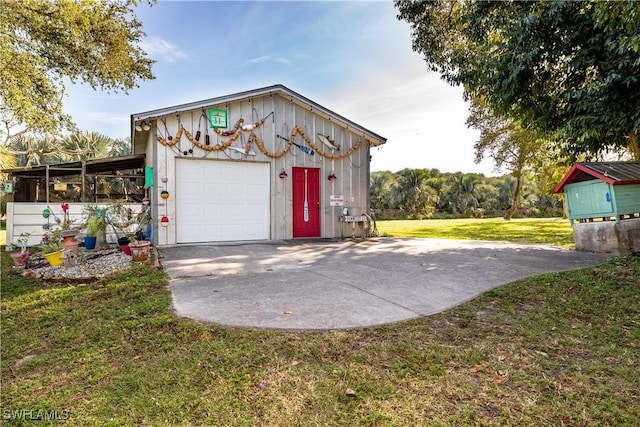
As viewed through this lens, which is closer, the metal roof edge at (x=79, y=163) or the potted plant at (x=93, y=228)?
the potted plant at (x=93, y=228)

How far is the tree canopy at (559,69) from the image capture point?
216 inches

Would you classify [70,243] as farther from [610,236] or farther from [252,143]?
[610,236]

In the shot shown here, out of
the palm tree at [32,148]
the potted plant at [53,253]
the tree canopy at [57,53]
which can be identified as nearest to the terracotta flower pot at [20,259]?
the potted plant at [53,253]

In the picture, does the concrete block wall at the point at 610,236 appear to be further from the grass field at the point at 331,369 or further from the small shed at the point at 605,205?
the grass field at the point at 331,369

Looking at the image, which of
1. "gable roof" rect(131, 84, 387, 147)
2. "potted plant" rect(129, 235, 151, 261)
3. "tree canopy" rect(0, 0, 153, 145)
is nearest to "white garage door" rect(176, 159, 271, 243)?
"gable roof" rect(131, 84, 387, 147)

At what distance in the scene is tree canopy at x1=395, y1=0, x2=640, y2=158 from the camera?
5.49 metres

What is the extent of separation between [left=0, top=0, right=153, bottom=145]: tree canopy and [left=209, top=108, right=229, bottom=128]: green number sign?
393 cm

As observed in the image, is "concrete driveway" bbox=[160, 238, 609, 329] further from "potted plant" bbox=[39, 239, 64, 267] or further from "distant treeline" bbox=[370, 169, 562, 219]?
"distant treeline" bbox=[370, 169, 562, 219]

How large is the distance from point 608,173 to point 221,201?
8.76m

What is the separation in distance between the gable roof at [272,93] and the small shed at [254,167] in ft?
0.08

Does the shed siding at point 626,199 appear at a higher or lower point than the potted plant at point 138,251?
higher

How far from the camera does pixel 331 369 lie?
2438 mm

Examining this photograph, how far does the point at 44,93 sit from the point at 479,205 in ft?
109

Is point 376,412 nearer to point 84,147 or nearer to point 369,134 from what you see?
point 369,134
